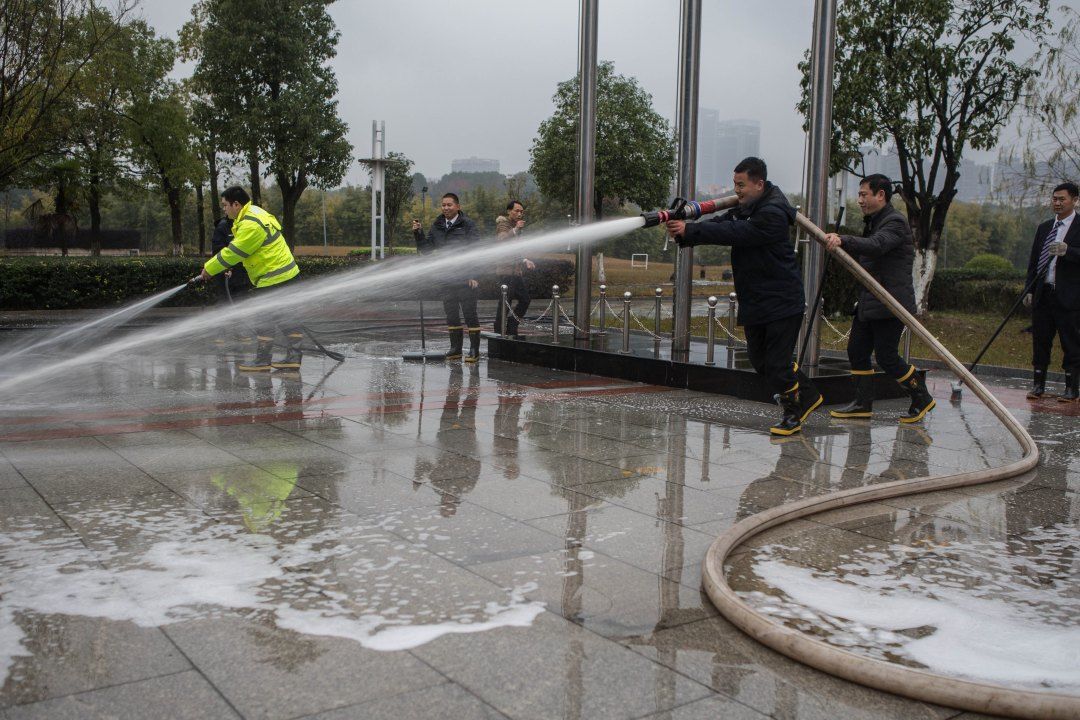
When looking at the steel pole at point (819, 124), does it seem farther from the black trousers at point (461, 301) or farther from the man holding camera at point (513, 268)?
the man holding camera at point (513, 268)

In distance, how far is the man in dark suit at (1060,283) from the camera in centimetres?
892

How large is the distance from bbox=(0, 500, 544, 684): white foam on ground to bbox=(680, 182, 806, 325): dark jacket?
337 cm

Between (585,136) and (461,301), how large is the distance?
8.20ft

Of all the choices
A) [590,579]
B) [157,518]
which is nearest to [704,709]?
[590,579]

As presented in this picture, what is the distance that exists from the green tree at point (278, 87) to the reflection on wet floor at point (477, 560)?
93.4ft

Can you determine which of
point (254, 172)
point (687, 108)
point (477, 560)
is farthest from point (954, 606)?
point (254, 172)

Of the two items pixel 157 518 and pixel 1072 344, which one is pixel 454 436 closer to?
pixel 157 518

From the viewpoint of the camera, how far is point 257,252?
33.2ft

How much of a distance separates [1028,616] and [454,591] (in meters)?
2.15

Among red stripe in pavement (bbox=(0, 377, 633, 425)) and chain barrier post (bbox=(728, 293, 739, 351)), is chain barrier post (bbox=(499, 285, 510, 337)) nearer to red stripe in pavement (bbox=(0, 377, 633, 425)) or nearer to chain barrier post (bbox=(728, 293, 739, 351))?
red stripe in pavement (bbox=(0, 377, 633, 425))

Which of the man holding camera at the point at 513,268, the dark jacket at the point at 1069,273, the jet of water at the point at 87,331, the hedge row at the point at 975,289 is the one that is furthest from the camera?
the hedge row at the point at 975,289

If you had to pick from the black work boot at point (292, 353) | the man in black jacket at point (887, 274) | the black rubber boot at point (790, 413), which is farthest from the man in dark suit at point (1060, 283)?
the black work boot at point (292, 353)

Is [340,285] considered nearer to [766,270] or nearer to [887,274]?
[766,270]

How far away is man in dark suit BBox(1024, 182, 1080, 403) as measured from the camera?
8.92 m
